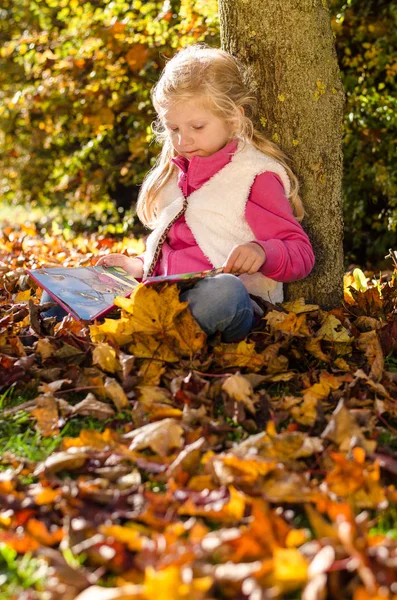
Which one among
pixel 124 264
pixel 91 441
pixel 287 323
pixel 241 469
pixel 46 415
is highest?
pixel 241 469

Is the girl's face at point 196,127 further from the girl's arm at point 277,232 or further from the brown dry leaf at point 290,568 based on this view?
the brown dry leaf at point 290,568

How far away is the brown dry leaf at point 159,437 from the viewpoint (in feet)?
5.98

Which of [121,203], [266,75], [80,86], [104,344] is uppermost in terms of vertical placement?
[266,75]

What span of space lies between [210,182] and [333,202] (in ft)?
1.67

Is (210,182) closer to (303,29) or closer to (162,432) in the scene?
(303,29)

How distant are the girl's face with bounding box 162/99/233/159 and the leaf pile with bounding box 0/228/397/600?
664 mm

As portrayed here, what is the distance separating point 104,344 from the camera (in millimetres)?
2377

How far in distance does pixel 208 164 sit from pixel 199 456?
4.68 ft

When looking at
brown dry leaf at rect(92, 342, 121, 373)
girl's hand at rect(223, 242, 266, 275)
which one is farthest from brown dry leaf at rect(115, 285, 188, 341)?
girl's hand at rect(223, 242, 266, 275)

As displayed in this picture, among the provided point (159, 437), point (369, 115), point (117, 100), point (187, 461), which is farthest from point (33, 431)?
point (117, 100)

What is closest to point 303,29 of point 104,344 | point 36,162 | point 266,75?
point 266,75

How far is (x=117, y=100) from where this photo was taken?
5496 millimetres

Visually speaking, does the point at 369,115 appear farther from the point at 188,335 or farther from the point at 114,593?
the point at 114,593

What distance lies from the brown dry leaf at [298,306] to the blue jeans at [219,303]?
1.10 ft
